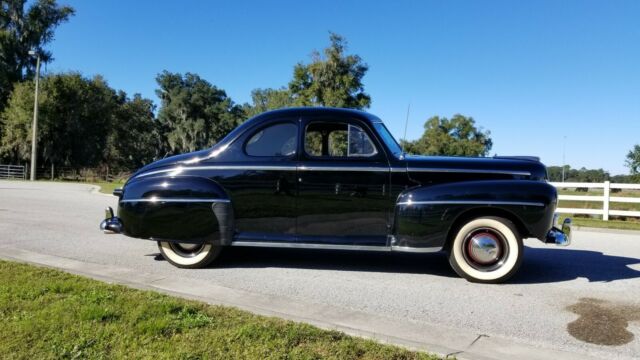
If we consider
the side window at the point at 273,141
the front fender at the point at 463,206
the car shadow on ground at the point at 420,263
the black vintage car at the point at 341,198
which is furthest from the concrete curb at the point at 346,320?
the side window at the point at 273,141

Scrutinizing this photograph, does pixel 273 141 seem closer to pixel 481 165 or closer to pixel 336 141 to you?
pixel 336 141

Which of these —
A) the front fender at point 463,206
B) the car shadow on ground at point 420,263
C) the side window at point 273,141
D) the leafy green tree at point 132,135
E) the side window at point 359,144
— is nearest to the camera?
the front fender at point 463,206

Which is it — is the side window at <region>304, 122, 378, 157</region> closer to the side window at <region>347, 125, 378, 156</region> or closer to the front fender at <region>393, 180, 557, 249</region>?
the side window at <region>347, 125, 378, 156</region>

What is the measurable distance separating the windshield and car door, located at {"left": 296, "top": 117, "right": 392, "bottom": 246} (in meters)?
0.16

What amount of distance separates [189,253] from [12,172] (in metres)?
40.5

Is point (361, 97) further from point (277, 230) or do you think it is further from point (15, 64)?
point (277, 230)

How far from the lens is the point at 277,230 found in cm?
570

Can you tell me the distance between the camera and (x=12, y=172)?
39125mm

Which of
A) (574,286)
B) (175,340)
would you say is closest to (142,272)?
(175,340)

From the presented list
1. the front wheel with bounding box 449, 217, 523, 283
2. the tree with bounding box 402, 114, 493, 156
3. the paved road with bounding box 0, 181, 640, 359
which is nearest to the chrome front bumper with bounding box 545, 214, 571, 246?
the front wheel with bounding box 449, 217, 523, 283

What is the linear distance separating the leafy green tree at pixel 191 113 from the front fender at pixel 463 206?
63.8 metres

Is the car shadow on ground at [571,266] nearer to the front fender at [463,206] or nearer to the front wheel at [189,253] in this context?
the front fender at [463,206]

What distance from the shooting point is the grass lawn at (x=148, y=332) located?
3154mm

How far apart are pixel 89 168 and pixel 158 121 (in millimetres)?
29058
